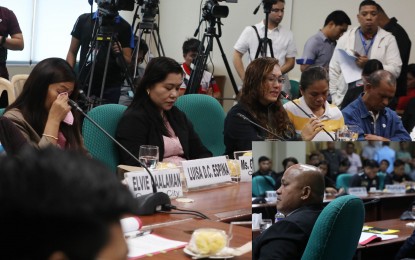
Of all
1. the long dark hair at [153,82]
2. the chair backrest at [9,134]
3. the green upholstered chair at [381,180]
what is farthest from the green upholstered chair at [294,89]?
the chair backrest at [9,134]

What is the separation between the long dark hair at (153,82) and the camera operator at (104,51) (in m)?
1.22

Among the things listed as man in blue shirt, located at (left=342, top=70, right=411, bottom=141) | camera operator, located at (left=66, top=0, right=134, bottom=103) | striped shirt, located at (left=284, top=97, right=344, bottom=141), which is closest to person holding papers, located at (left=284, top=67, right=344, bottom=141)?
striped shirt, located at (left=284, top=97, right=344, bottom=141)

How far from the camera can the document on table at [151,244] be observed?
181 centimetres

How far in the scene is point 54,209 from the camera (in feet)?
1.40

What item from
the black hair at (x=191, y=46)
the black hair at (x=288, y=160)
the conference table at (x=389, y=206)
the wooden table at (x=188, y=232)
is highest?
the black hair at (x=191, y=46)

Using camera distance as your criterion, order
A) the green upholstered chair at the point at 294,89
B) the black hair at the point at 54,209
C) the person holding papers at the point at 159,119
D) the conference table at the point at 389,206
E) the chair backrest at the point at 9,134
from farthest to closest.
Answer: the green upholstered chair at the point at 294,89
the person holding papers at the point at 159,119
the conference table at the point at 389,206
the chair backrest at the point at 9,134
the black hair at the point at 54,209

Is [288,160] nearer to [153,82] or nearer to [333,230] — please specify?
[333,230]

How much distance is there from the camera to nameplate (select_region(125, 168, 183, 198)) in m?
2.43

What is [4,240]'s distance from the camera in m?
0.43

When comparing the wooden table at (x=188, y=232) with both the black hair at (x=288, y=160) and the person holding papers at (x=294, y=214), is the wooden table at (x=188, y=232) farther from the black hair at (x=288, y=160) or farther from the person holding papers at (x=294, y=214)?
the black hair at (x=288, y=160)

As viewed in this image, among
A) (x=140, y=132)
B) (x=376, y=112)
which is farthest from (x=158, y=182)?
(x=376, y=112)

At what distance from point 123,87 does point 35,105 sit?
269cm

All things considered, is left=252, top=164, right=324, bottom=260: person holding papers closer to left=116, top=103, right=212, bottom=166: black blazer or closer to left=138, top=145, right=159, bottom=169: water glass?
left=138, top=145, right=159, bottom=169: water glass

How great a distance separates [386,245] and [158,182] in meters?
0.83
